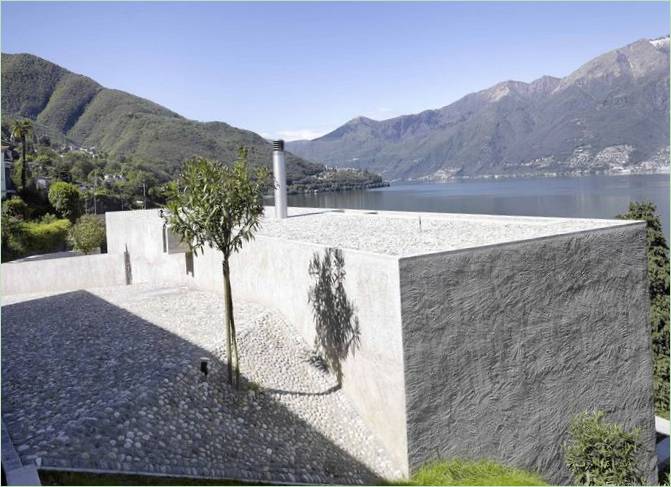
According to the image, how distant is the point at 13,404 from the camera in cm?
830

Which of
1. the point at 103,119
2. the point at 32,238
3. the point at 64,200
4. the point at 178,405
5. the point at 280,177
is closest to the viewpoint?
the point at 178,405

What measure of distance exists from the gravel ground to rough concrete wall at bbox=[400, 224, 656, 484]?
155cm

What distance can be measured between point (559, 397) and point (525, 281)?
217 cm

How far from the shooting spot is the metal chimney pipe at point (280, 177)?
18438 mm

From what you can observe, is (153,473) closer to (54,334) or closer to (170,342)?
(170,342)

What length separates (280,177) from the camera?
60.6 ft

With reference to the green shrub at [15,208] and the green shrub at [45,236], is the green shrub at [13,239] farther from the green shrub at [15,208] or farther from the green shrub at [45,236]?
the green shrub at [15,208]

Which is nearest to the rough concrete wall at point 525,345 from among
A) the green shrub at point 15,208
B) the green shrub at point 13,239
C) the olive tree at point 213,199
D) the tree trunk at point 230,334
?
the olive tree at point 213,199

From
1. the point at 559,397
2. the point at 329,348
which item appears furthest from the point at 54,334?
the point at 559,397

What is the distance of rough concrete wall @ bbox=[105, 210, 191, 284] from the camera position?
1917 cm

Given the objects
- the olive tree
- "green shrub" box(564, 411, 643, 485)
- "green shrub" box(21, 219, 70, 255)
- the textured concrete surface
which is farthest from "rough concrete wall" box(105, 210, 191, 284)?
"green shrub" box(564, 411, 643, 485)

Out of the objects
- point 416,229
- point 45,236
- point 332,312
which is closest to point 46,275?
point 45,236

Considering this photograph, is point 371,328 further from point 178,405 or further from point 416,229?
point 416,229

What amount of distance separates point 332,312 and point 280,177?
886cm
